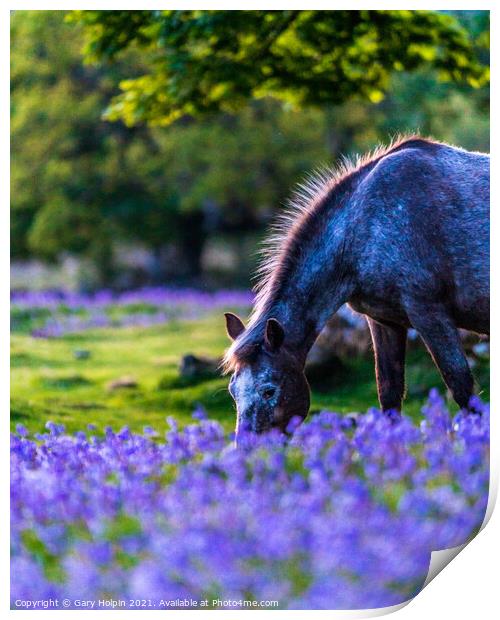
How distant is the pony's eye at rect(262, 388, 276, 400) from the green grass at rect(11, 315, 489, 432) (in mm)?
1519

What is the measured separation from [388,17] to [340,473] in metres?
3.05

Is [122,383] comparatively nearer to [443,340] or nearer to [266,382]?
[266,382]

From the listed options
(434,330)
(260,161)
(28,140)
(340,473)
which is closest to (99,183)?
(28,140)

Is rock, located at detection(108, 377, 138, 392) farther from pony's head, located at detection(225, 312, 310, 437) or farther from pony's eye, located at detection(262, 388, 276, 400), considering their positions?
pony's eye, located at detection(262, 388, 276, 400)

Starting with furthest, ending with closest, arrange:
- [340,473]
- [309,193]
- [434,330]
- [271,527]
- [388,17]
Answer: [388,17], [309,193], [434,330], [340,473], [271,527]

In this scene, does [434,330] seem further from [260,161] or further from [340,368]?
[260,161]

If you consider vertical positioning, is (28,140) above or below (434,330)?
above

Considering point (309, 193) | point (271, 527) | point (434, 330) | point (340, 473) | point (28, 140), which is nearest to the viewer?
point (271, 527)

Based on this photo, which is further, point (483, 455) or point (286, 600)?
point (483, 455)

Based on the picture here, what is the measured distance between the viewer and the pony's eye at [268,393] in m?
4.49

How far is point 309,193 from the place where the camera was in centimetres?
517

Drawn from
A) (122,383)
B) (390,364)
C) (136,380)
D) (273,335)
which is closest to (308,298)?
(273,335)

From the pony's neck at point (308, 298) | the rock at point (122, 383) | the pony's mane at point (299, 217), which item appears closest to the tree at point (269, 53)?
the pony's mane at point (299, 217)

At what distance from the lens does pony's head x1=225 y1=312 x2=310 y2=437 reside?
4449mm
